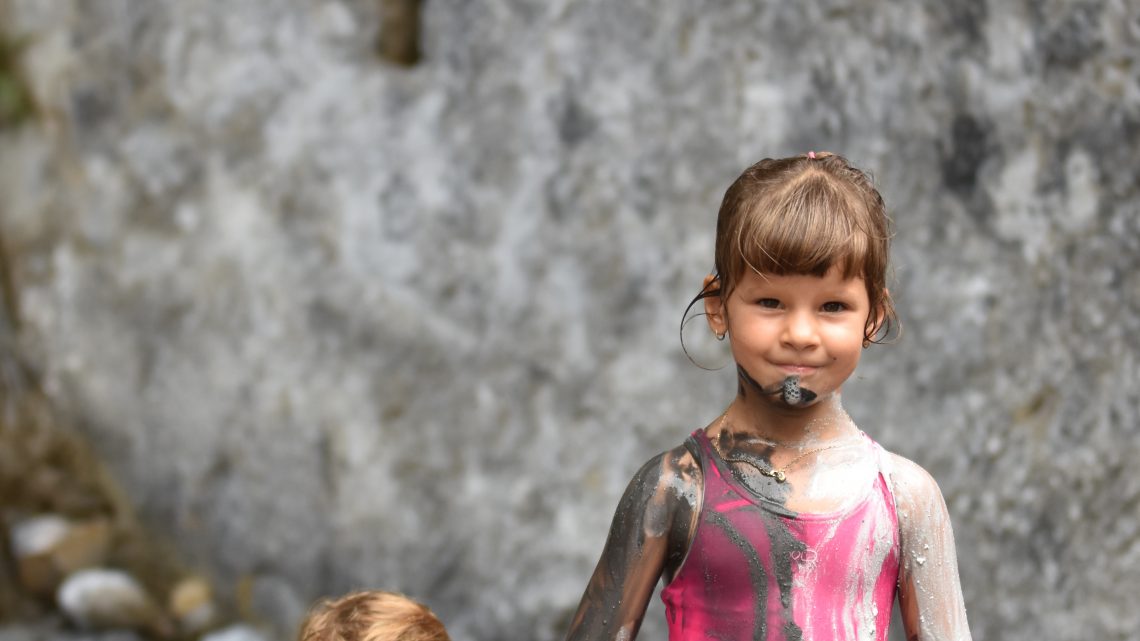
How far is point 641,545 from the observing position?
191cm

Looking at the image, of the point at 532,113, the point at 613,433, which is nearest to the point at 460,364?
the point at 613,433

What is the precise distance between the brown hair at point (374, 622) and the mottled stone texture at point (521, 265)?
1229 millimetres

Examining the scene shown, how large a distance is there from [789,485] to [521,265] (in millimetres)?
1823

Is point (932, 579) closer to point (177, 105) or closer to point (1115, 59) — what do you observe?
point (1115, 59)

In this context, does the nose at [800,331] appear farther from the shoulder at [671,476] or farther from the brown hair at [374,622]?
the brown hair at [374,622]

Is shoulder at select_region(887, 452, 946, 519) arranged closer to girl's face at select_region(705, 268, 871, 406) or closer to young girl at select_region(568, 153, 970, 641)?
young girl at select_region(568, 153, 970, 641)

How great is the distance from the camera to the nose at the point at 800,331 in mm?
1770

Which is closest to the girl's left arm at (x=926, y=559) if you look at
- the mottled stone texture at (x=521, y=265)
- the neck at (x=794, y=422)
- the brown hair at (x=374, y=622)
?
the neck at (x=794, y=422)

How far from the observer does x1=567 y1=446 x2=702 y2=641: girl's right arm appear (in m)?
1.90

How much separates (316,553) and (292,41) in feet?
4.96

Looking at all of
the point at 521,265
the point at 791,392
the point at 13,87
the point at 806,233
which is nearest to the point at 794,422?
the point at 791,392

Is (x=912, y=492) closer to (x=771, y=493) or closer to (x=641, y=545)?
(x=771, y=493)

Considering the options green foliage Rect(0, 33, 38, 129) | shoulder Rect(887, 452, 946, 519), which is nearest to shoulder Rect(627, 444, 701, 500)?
shoulder Rect(887, 452, 946, 519)

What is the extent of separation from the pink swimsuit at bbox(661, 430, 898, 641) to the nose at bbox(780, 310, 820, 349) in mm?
232
